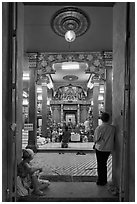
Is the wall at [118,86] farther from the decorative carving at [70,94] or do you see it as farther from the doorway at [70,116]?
the doorway at [70,116]

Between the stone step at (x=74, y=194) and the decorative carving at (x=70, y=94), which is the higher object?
the decorative carving at (x=70, y=94)

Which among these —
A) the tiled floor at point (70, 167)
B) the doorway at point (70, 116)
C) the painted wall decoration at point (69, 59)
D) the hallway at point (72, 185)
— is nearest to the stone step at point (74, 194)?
the hallway at point (72, 185)

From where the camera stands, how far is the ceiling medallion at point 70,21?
5.78 meters

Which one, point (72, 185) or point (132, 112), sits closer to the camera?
point (132, 112)

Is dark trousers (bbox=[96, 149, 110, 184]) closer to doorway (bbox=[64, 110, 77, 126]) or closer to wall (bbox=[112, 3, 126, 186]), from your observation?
wall (bbox=[112, 3, 126, 186])

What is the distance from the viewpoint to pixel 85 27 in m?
6.42

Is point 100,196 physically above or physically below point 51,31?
below

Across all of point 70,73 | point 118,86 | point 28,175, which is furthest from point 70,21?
point 70,73

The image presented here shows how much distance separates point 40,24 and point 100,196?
15.8 ft

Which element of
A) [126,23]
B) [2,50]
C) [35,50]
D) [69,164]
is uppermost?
[35,50]

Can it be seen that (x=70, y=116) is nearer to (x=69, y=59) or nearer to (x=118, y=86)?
(x=69, y=59)

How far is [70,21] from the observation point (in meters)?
6.16

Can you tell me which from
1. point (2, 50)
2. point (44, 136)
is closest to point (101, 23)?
point (2, 50)

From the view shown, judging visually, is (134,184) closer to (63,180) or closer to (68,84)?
(63,180)
